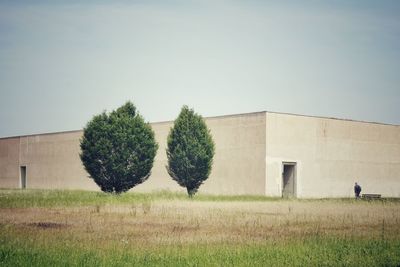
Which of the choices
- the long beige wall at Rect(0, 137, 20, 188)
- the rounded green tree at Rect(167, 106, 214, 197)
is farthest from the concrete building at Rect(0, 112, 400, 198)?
the long beige wall at Rect(0, 137, 20, 188)

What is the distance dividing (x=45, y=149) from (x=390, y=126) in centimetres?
3976

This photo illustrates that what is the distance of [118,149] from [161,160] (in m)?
14.0

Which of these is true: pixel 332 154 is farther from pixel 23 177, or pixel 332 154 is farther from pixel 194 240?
pixel 23 177

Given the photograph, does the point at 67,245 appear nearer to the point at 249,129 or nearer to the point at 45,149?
the point at 249,129

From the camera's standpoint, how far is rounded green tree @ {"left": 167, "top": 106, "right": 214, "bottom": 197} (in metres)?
36.5

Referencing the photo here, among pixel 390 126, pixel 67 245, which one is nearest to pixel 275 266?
pixel 67 245

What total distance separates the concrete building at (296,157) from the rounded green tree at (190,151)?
5418 millimetres

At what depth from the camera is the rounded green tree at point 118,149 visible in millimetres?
35062

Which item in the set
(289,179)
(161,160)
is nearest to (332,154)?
(289,179)

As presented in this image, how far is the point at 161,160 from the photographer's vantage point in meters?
48.9

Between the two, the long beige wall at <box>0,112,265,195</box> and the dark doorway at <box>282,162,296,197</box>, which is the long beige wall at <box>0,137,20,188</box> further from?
the dark doorway at <box>282,162,296,197</box>

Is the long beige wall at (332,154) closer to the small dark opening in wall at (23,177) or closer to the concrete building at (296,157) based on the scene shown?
the concrete building at (296,157)

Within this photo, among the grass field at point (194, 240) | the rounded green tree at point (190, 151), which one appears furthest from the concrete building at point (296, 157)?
the grass field at point (194, 240)

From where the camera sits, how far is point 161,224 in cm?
1711
